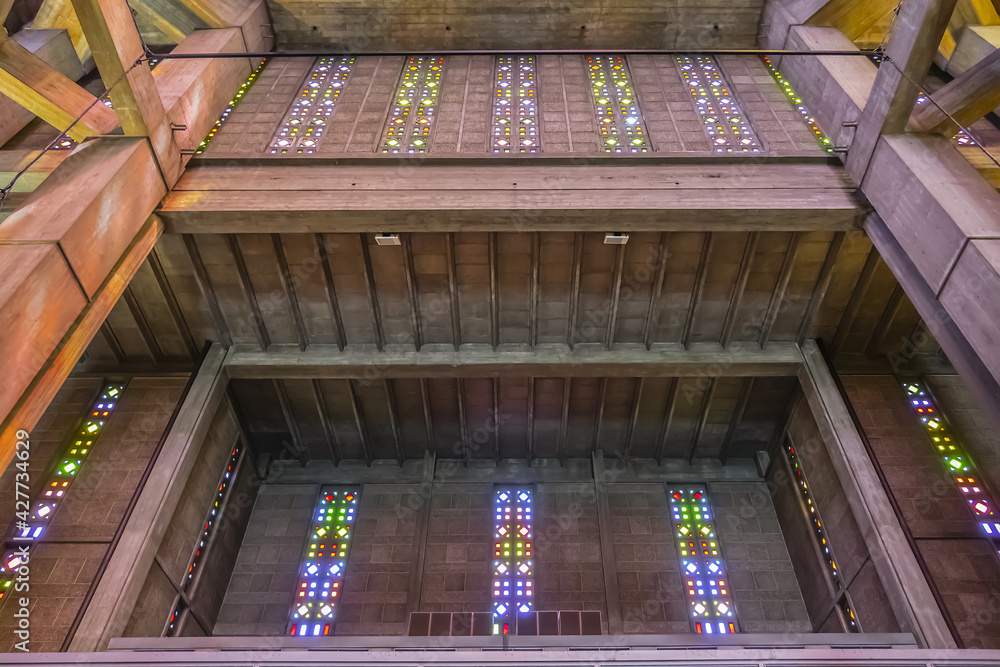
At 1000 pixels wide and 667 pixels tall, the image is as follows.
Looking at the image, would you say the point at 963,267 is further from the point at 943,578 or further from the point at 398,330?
the point at 398,330

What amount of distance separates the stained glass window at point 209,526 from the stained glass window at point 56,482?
188 centimetres

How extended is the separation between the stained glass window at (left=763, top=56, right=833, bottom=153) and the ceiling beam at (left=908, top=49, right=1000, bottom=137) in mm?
1319

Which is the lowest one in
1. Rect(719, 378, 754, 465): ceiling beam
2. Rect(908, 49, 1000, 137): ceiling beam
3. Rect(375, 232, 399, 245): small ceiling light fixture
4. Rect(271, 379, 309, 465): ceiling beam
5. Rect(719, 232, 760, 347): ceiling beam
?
Rect(271, 379, 309, 465): ceiling beam

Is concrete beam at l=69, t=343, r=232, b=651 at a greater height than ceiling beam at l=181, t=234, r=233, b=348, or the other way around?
ceiling beam at l=181, t=234, r=233, b=348

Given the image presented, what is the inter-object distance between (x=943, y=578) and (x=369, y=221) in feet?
Result: 26.2

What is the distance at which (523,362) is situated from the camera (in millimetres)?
9070

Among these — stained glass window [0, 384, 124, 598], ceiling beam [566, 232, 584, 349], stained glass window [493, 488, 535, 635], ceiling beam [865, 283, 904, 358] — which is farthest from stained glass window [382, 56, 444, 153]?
ceiling beam [865, 283, 904, 358]

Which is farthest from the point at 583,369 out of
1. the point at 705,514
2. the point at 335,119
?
the point at 335,119

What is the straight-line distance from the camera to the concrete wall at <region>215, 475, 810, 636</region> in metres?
8.87

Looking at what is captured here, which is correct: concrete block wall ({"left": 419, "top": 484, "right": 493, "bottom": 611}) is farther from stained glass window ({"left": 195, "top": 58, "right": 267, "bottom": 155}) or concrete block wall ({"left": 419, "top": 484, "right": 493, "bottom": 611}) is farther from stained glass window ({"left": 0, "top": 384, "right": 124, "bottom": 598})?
stained glass window ({"left": 195, "top": 58, "right": 267, "bottom": 155})

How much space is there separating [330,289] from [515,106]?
4.25 meters

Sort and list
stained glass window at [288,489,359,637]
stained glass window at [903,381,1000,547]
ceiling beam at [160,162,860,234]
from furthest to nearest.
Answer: stained glass window at [288,489,359,637] → ceiling beam at [160,162,860,234] → stained glass window at [903,381,1000,547]

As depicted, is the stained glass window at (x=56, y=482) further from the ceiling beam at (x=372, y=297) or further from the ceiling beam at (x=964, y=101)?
the ceiling beam at (x=964, y=101)

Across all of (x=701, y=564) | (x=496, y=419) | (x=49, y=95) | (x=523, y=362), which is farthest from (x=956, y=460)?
(x=49, y=95)
